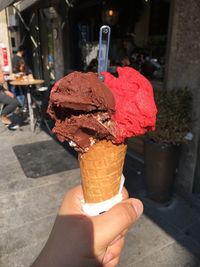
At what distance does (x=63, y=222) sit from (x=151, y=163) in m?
2.34

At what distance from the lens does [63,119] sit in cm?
143

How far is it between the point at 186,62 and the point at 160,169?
1509mm

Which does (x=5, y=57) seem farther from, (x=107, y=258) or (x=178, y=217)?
(x=107, y=258)

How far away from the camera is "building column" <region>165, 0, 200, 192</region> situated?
3377 millimetres

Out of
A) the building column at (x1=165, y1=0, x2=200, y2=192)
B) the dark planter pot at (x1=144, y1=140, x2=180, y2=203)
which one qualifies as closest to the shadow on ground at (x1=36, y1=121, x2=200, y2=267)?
the dark planter pot at (x1=144, y1=140, x2=180, y2=203)

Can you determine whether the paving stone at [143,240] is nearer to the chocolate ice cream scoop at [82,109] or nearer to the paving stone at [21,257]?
the paving stone at [21,257]

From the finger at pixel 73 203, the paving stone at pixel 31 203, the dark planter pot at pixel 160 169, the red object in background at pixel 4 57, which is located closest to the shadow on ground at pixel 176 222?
the dark planter pot at pixel 160 169

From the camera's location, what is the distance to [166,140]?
3334mm

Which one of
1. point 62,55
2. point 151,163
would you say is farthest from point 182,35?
point 62,55

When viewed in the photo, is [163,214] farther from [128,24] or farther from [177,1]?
[128,24]

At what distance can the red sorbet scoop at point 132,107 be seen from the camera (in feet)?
4.65

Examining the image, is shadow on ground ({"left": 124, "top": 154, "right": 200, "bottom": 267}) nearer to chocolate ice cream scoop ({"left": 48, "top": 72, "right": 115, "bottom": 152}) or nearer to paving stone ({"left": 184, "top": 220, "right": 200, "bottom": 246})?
paving stone ({"left": 184, "top": 220, "right": 200, "bottom": 246})

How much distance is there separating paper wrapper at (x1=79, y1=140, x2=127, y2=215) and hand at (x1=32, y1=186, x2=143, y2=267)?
117 mm

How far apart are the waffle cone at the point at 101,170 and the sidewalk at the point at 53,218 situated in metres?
1.59
